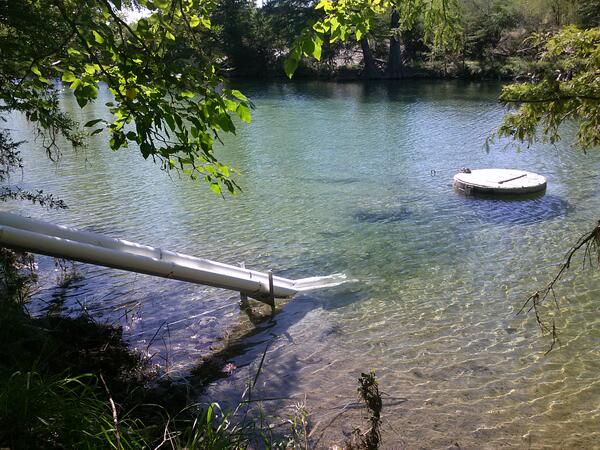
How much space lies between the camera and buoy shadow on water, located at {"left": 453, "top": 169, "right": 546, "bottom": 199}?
13102mm

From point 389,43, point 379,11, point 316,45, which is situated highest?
point 389,43

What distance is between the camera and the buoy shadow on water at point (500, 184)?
1310 cm

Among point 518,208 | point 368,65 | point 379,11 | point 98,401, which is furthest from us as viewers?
point 368,65

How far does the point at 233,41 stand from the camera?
58.0 metres

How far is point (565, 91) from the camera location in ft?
13.6

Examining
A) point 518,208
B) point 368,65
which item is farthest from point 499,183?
point 368,65

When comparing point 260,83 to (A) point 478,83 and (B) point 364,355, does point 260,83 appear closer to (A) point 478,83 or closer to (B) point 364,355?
(A) point 478,83

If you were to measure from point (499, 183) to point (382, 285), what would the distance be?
6.49 m

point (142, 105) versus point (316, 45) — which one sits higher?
point (316, 45)

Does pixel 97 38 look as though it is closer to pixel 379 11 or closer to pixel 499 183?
pixel 379 11

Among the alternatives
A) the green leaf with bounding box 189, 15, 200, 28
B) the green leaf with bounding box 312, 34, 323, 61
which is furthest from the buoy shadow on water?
the green leaf with bounding box 312, 34, 323, 61

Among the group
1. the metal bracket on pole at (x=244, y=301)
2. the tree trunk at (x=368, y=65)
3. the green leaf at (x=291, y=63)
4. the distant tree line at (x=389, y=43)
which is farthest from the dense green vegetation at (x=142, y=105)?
the tree trunk at (x=368, y=65)

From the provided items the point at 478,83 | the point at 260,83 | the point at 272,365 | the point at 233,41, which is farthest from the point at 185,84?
the point at 233,41

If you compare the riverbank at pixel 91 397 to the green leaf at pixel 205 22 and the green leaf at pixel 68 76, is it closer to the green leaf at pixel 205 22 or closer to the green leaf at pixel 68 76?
the green leaf at pixel 68 76
